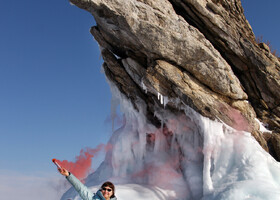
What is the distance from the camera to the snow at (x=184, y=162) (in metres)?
10.1

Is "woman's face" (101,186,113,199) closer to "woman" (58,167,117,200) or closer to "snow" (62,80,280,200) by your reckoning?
"woman" (58,167,117,200)

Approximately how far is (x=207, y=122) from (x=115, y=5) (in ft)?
21.8

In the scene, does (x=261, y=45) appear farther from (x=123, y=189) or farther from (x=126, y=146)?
(x=123, y=189)

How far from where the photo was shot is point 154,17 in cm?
1223

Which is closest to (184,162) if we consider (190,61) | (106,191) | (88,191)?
(190,61)

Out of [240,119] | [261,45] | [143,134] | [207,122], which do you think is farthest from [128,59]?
[261,45]

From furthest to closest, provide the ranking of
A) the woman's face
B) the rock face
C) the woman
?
1. the rock face
2. the woman's face
3. the woman

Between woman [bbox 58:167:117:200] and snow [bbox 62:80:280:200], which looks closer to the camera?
woman [bbox 58:167:117:200]

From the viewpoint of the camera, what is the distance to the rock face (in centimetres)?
1199

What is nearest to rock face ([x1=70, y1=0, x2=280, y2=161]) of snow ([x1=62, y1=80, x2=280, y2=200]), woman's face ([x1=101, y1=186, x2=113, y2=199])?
snow ([x1=62, y1=80, x2=280, y2=200])

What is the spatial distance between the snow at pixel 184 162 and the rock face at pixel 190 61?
0.73 metres

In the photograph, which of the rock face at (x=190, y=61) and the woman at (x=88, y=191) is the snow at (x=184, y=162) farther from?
the woman at (x=88, y=191)

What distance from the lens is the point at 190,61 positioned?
1270 centimetres

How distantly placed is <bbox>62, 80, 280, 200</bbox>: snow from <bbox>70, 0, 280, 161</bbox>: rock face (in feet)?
2.40
